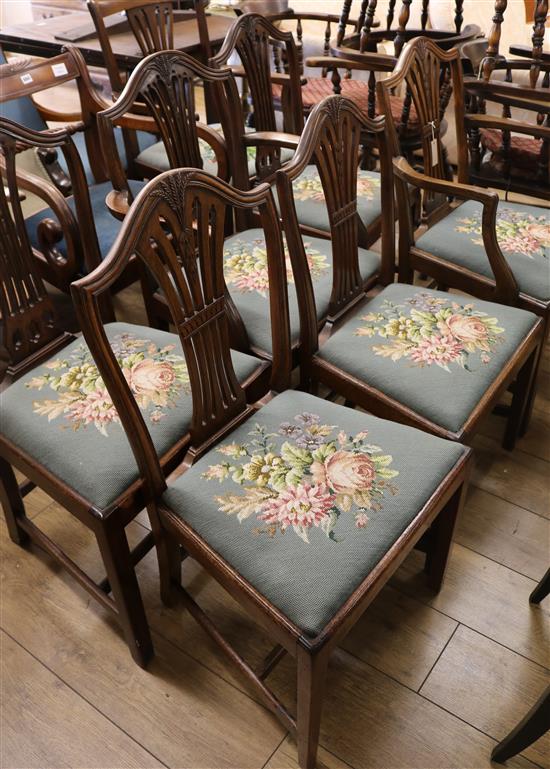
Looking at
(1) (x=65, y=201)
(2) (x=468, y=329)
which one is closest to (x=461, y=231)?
(2) (x=468, y=329)

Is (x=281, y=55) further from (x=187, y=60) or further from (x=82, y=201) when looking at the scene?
(x=82, y=201)

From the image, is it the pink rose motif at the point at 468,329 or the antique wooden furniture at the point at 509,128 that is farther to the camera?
the antique wooden furniture at the point at 509,128

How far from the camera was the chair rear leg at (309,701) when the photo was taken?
2.97ft

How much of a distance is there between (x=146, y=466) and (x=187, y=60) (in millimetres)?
1054

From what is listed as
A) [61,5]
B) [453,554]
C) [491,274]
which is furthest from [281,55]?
[61,5]

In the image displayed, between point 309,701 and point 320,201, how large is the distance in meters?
1.37

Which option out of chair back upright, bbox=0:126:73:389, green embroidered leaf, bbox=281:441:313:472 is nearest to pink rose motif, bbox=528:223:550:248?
green embroidered leaf, bbox=281:441:313:472

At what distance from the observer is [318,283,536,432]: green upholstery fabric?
126cm

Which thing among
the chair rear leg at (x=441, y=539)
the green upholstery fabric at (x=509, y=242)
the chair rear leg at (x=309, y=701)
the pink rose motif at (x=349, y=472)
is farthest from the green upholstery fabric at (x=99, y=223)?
the chair rear leg at (x=309, y=701)

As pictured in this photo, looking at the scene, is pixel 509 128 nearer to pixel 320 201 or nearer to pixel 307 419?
pixel 320 201

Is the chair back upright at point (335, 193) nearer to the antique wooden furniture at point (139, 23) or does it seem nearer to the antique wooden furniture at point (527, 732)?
the antique wooden furniture at point (527, 732)

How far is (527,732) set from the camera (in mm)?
1033

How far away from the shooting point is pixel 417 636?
1.31m

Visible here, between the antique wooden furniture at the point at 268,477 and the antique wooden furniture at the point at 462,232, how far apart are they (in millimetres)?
595
